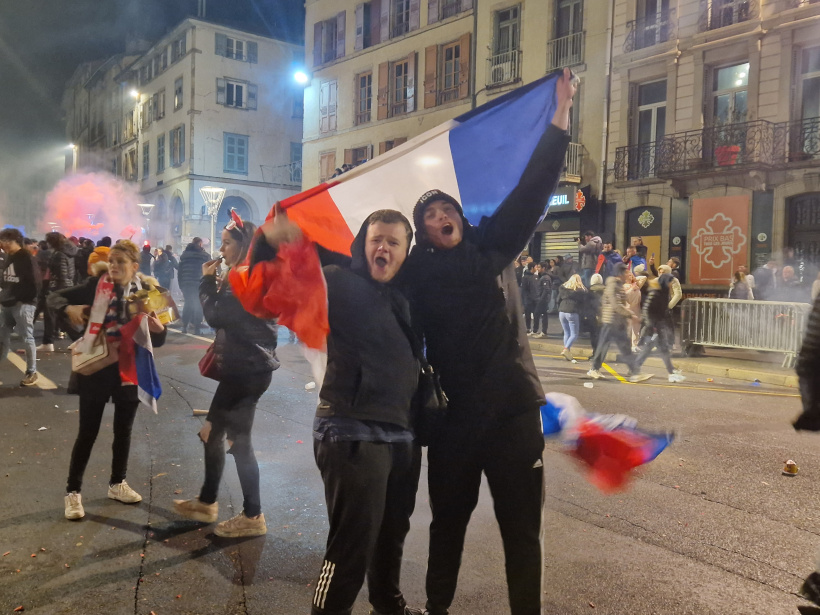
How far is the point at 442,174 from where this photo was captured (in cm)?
309

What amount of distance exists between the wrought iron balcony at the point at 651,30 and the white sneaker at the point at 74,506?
69.9 ft

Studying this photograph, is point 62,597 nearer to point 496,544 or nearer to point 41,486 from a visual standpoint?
point 41,486

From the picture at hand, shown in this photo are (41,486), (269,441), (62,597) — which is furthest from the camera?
(269,441)

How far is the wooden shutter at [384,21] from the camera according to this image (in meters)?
29.6

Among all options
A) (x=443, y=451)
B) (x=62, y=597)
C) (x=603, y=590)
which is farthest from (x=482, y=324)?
(x=62, y=597)

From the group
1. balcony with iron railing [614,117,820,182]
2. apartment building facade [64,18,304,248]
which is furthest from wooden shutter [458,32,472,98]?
apartment building facade [64,18,304,248]

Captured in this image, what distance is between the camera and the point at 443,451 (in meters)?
2.62

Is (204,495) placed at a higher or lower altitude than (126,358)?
lower

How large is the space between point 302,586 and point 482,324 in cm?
179

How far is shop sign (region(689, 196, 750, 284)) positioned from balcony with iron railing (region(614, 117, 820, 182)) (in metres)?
1.09

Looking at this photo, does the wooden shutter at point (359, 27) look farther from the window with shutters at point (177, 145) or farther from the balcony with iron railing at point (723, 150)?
the window with shutters at point (177, 145)

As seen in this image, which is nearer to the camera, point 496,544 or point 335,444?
point 335,444

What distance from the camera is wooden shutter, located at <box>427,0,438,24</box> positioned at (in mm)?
27453

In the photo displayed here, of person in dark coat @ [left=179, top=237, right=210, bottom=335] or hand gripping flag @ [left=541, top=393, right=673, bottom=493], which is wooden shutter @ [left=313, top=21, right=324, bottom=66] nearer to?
person in dark coat @ [left=179, top=237, right=210, bottom=335]
